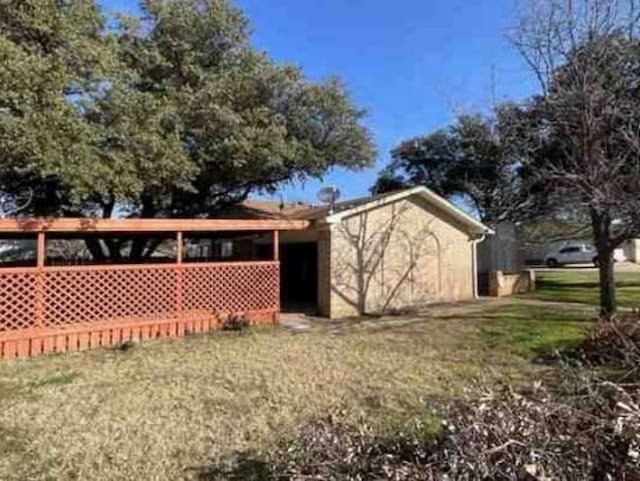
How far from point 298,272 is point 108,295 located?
9378 mm

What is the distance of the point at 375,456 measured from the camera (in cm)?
402

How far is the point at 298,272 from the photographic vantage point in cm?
1984

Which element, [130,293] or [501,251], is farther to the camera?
[501,251]

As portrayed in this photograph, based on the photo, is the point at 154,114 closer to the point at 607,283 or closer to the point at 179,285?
the point at 179,285

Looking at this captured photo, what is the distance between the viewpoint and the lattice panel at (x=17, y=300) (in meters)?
9.94

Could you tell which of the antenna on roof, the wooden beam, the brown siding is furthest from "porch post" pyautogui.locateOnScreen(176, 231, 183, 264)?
the antenna on roof

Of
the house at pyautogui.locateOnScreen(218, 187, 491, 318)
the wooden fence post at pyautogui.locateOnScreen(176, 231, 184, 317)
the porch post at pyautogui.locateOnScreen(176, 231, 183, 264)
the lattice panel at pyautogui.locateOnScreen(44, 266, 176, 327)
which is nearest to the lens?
the lattice panel at pyautogui.locateOnScreen(44, 266, 176, 327)

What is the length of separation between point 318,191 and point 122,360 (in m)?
8.31

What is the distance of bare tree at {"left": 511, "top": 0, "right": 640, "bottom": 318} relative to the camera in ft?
32.8

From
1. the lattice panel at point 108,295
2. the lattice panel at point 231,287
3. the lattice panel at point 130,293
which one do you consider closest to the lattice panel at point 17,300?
the lattice panel at point 130,293

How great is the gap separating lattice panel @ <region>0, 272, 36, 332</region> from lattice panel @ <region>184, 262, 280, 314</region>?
120 inches

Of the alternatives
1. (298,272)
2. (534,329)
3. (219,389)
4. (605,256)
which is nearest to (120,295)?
(219,389)

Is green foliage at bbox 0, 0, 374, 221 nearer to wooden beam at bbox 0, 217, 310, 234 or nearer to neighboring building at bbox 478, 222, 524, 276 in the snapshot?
wooden beam at bbox 0, 217, 310, 234

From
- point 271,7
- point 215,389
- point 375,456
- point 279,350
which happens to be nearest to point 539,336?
point 279,350
